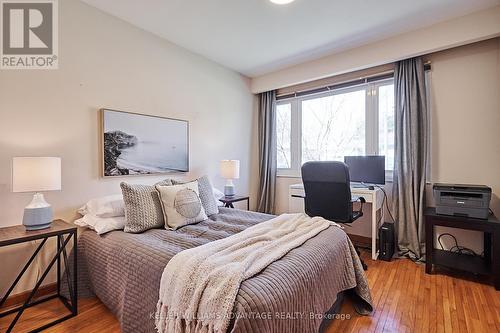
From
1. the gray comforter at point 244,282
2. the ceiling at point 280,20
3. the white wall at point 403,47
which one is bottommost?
the gray comforter at point 244,282

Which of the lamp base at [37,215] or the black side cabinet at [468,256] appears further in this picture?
the black side cabinet at [468,256]

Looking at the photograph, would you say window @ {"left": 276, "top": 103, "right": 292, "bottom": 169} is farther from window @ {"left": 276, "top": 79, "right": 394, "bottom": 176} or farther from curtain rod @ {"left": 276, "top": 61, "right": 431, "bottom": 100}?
curtain rod @ {"left": 276, "top": 61, "right": 431, "bottom": 100}

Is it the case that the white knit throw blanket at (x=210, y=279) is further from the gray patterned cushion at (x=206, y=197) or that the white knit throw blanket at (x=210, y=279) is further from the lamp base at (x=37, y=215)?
the lamp base at (x=37, y=215)

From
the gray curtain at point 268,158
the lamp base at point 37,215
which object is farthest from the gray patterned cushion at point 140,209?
the gray curtain at point 268,158

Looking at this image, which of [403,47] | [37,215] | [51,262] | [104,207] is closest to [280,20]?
[403,47]

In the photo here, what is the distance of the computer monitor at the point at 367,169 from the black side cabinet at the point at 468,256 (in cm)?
61

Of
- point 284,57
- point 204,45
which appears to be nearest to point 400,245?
point 284,57

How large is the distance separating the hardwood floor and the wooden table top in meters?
0.64

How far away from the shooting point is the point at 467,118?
8.69 feet

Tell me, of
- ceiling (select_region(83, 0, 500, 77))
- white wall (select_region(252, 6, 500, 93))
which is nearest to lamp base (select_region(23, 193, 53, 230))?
ceiling (select_region(83, 0, 500, 77))

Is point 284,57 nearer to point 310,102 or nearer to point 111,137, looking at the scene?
point 310,102

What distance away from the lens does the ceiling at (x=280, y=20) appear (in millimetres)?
2242

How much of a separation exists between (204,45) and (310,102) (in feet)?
5.94

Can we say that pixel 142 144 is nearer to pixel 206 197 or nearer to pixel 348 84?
pixel 206 197
